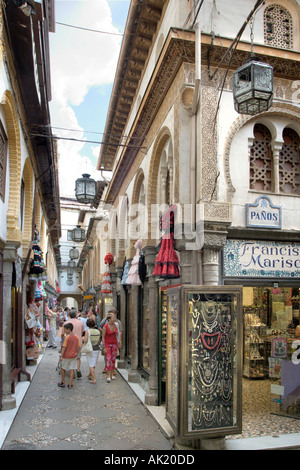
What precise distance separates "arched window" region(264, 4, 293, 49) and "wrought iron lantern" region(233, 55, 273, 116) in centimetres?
243

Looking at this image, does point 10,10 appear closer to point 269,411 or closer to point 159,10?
point 159,10

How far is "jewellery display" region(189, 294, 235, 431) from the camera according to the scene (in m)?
5.43

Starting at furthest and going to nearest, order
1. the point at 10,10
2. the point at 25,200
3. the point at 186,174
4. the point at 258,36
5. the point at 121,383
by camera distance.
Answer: the point at 25,200, the point at 121,383, the point at 258,36, the point at 186,174, the point at 10,10

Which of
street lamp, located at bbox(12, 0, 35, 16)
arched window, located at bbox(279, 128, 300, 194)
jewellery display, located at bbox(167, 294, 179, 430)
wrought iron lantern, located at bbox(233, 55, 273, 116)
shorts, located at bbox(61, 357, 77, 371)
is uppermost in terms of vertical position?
street lamp, located at bbox(12, 0, 35, 16)

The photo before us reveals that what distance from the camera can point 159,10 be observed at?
877cm

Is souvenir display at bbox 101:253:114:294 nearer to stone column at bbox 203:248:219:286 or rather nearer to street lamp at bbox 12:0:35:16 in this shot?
stone column at bbox 203:248:219:286

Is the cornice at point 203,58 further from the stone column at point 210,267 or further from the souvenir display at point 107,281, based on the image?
the souvenir display at point 107,281

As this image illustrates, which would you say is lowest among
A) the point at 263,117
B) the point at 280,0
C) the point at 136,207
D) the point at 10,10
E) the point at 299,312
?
the point at 299,312

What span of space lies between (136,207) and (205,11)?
17.4 ft

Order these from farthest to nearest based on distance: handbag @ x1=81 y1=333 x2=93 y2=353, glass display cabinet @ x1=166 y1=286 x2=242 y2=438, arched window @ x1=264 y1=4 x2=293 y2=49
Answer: handbag @ x1=81 y1=333 x2=93 y2=353 < arched window @ x1=264 y1=4 x2=293 y2=49 < glass display cabinet @ x1=166 y1=286 x2=242 y2=438

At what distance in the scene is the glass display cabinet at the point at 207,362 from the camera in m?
5.38

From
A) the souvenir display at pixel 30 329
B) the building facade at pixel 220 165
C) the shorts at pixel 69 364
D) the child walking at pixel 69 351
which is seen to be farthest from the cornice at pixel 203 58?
the souvenir display at pixel 30 329

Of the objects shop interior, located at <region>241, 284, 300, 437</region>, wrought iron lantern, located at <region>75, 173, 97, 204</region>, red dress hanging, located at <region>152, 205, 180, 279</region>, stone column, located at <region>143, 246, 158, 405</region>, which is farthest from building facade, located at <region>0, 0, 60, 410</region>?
shop interior, located at <region>241, 284, 300, 437</region>
